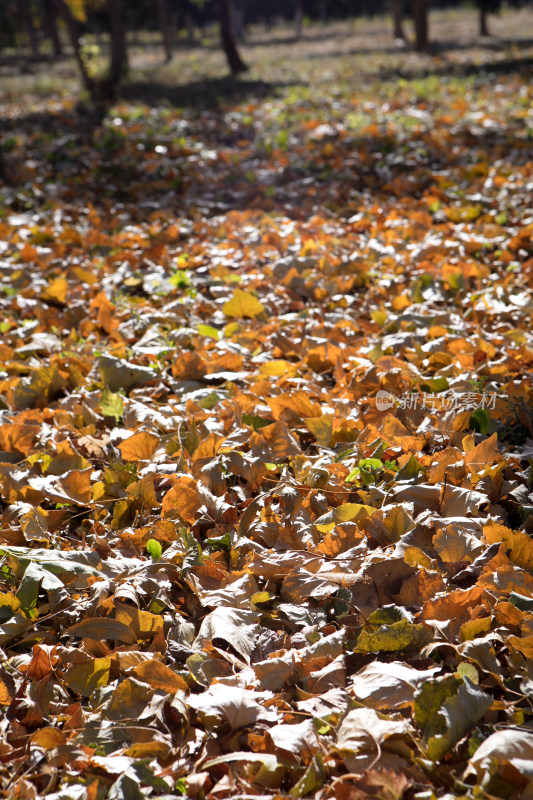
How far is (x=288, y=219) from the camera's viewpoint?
17.7ft

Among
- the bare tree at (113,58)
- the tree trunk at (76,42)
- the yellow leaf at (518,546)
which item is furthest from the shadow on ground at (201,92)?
the yellow leaf at (518,546)

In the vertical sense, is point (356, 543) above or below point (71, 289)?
below

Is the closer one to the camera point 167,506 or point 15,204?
point 167,506

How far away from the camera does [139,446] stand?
222 cm

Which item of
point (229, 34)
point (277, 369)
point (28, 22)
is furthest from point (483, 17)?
point (277, 369)

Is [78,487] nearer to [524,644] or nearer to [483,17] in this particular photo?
[524,644]

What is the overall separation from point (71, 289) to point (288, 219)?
2114 mm

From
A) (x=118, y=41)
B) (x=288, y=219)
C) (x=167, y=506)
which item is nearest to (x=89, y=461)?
(x=167, y=506)

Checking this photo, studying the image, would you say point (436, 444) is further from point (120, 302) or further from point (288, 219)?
point (288, 219)

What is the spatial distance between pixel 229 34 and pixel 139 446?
1933cm

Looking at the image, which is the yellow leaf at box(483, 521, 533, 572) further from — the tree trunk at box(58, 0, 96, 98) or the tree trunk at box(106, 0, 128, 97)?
the tree trunk at box(106, 0, 128, 97)

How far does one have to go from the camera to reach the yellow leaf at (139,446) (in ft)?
7.22

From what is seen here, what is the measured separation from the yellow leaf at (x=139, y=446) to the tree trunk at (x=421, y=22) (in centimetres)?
2201

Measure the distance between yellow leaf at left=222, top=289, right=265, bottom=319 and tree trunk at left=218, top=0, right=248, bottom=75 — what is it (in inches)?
691
